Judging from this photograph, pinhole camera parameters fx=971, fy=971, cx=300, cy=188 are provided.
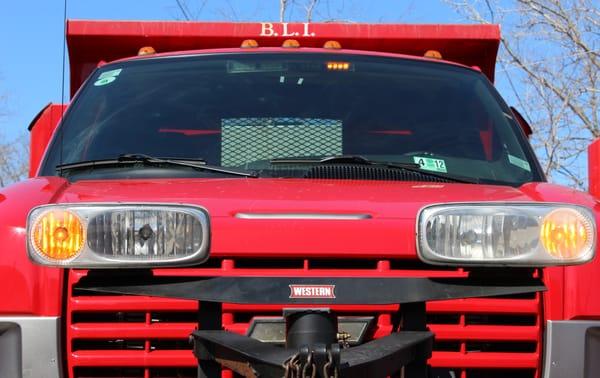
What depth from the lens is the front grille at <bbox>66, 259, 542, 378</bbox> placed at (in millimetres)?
2873

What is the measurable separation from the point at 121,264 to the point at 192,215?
236 mm

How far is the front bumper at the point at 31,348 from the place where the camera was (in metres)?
2.85

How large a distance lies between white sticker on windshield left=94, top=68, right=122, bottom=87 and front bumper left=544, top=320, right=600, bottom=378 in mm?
2296

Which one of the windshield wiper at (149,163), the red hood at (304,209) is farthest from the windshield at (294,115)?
the red hood at (304,209)

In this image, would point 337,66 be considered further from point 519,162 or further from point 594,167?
point 594,167

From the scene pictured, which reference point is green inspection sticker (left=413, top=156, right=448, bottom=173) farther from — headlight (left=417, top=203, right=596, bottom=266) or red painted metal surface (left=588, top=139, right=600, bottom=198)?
headlight (left=417, top=203, right=596, bottom=266)

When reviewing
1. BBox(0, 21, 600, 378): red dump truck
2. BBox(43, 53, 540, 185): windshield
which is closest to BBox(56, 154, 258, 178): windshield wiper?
BBox(0, 21, 600, 378): red dump truck

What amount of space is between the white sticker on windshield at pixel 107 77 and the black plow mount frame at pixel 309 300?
1742 millimetres

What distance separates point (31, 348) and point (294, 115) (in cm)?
166

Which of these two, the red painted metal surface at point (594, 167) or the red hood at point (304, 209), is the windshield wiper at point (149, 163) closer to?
the red hood at point (304, 209)

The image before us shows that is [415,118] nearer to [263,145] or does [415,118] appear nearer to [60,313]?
[263,145]

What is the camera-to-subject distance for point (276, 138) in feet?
12.9

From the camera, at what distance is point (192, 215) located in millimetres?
2691

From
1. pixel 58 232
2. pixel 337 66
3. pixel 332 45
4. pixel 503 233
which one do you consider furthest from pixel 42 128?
pixel 503 233
